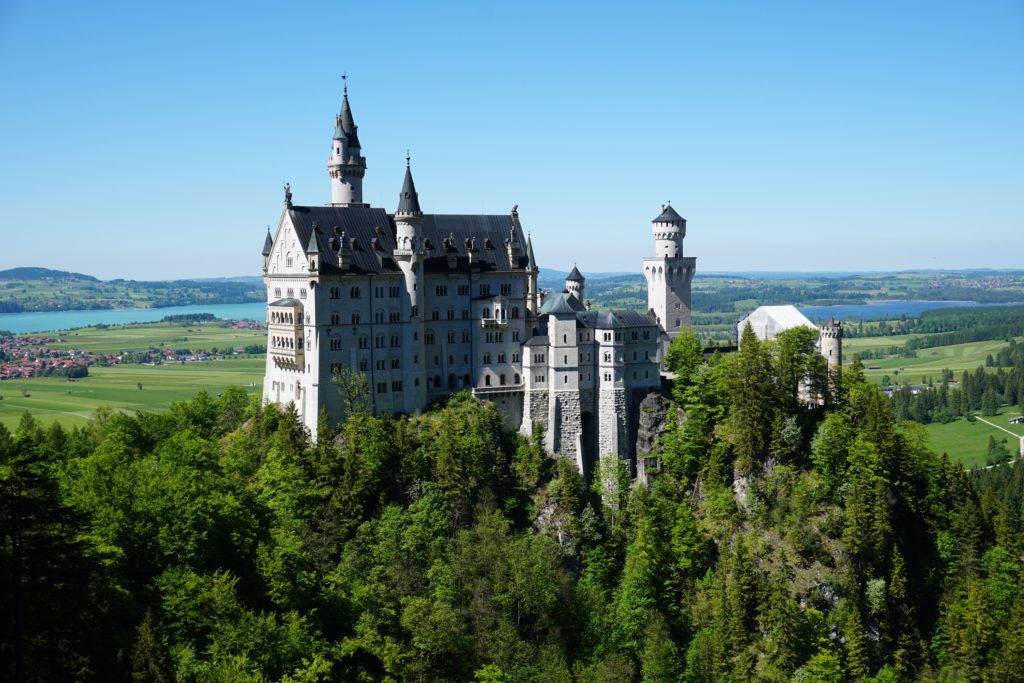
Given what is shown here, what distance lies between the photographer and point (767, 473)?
92688 mm

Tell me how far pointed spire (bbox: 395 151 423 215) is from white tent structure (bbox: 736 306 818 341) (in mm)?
34856

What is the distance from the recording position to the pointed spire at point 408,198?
94.8 metres

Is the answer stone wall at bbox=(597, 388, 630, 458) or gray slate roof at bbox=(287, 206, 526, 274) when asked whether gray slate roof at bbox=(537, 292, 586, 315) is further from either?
stone wall at bbox=(597, 388, 630, 458)

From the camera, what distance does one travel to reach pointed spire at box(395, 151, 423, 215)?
Answer: 9475 cm

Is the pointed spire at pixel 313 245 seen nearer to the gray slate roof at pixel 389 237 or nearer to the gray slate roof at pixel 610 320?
the gray slate roof at pixel 389 237

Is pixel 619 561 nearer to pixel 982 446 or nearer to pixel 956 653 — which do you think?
pixel 956 653

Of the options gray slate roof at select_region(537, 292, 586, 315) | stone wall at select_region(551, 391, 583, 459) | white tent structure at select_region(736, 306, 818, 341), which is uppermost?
gray slate roof at select_region(537, 292, 586, 315)

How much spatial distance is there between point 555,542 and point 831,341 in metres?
34.0

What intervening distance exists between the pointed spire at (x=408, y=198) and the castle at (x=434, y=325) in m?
0.11

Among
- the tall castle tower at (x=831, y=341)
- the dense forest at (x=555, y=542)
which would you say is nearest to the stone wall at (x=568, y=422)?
the dense forest at (x=555, y=542)

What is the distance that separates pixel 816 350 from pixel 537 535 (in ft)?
112

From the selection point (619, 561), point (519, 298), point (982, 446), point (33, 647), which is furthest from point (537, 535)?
point (982, 446)

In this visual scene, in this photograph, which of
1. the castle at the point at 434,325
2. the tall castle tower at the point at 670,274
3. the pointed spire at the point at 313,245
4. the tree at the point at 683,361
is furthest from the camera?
the tall castle tower at the point at 670,274

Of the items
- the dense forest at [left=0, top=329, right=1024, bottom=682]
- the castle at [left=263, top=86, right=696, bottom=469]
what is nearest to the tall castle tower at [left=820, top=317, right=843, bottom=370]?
the dense forest at [left=0, top=329, right=1024, bottom=682]
